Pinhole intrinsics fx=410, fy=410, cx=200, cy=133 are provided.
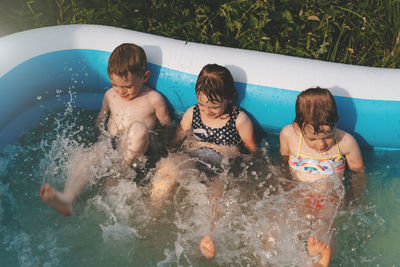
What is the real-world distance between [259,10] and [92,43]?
49.6 inches

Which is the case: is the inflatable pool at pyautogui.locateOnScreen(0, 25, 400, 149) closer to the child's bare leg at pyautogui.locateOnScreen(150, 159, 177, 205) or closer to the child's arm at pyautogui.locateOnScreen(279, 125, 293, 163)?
the child's arm at pyautogui.locateOnScreen(279, 125, 293, 163)

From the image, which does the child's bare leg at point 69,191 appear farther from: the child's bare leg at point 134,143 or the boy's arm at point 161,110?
the boy's arm at point 161,110

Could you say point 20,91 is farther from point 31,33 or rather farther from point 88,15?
point 88,15

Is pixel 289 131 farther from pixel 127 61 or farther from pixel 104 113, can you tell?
pixel 104 113

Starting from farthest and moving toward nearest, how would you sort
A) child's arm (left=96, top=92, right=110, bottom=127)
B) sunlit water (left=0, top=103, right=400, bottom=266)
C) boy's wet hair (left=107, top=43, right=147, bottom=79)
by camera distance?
child's arm (left=96, top=92, right=110, bottom=127) < boy's wet hair (left=107, top=43, right=147, bottom=79) < sunlit water (left=0, top=103, right=400, bottom=266)

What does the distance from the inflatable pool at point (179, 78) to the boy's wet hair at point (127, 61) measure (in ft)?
0.57

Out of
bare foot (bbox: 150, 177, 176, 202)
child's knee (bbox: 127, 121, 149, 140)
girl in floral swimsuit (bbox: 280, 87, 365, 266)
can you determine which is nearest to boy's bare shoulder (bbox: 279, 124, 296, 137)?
Answer: girl in floral swimsuit (bbox: 280, 87, 365, 266)

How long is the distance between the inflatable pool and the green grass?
0.48 meters

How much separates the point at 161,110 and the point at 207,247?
0.96 meters

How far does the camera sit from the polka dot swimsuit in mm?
2322

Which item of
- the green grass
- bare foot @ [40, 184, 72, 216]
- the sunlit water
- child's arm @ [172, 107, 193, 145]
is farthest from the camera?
the green grass

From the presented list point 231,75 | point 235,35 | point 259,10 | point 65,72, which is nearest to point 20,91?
point 65,72

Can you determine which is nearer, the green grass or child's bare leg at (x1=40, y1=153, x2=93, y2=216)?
child's bare leg at (x1=40, y1=153, x2=93, y2=216)

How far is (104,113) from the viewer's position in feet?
8.47
